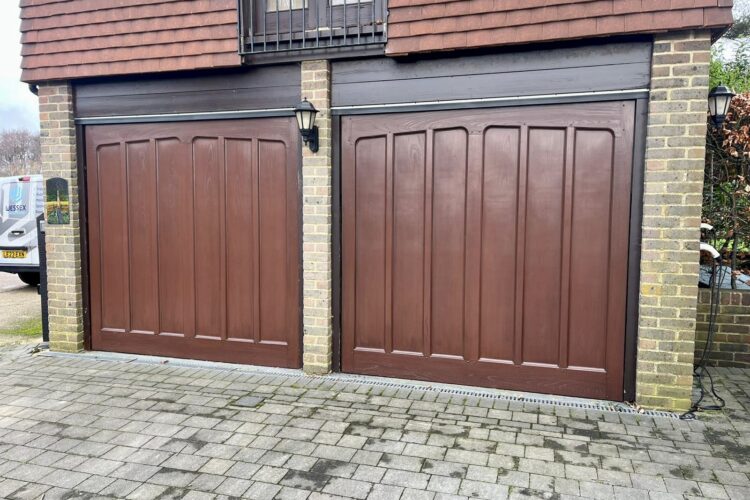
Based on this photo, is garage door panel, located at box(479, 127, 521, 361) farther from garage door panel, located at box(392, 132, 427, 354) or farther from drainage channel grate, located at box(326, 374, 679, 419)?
garage door panel, located at box(392, 132, 427, 354)

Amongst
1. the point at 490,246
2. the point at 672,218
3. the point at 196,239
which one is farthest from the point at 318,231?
the point at 672,218

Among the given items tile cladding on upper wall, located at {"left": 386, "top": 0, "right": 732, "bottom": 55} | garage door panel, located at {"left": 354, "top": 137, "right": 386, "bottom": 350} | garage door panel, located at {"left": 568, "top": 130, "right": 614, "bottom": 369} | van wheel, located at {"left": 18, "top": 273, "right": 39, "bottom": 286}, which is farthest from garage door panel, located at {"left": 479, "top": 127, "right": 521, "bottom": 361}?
van wheel, located at {"left": 18, "top": 273, "right": 39, "bottom": 286}

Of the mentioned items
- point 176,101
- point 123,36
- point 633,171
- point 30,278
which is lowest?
point 30,278

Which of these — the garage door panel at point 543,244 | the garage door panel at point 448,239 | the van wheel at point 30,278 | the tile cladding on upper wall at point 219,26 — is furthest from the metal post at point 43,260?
the van wheel at point 30,278

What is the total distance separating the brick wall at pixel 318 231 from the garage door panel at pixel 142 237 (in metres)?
1.72

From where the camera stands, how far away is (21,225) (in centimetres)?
979

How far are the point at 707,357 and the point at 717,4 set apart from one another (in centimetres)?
330

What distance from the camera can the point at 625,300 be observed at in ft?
13.8

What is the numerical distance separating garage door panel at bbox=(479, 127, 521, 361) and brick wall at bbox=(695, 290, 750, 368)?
2243 mm

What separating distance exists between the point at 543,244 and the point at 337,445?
89.8 inches

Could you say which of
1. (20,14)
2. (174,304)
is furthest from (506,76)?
(20,14)

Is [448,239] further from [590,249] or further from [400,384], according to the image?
[400,384]

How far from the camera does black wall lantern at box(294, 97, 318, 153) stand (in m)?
4.50

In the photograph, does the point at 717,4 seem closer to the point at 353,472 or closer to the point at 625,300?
the point at 625,300
